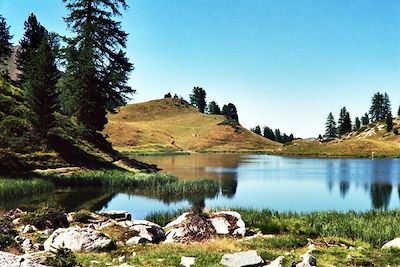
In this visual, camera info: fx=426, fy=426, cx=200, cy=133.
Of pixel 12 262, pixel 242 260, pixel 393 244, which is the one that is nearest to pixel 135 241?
pixel 242 260

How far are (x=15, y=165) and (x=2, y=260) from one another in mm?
43016

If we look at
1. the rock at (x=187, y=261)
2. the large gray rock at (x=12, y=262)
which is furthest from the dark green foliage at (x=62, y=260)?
the rock at (x=187, y=261)

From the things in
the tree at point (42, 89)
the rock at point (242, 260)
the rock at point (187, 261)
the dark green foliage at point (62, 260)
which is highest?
the tree at point (42, 89)

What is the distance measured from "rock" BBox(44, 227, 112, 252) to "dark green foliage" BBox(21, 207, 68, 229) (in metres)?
4.79

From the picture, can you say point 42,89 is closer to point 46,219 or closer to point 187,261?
point 46,219

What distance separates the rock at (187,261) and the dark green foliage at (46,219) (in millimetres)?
10521

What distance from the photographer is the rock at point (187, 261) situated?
46.0ft

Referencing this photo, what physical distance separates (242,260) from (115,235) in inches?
318

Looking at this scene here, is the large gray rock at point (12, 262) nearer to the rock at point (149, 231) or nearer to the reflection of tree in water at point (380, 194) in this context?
the rock at point (149, 231)

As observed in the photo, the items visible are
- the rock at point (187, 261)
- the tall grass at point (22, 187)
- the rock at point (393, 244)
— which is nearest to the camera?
the rock at point (187, 261)

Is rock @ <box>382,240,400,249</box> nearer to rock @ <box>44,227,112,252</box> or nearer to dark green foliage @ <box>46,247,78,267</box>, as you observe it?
rock @ <box>44,227,112,252</box>

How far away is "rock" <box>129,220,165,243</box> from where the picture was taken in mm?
19516

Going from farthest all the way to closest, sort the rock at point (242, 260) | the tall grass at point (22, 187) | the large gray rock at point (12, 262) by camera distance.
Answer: the tall grass at point (22, 187) < the rock at point (242, 260) < the large gray rock at point (12, 262)

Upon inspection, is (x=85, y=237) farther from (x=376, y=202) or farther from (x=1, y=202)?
(x=376, y=202)
